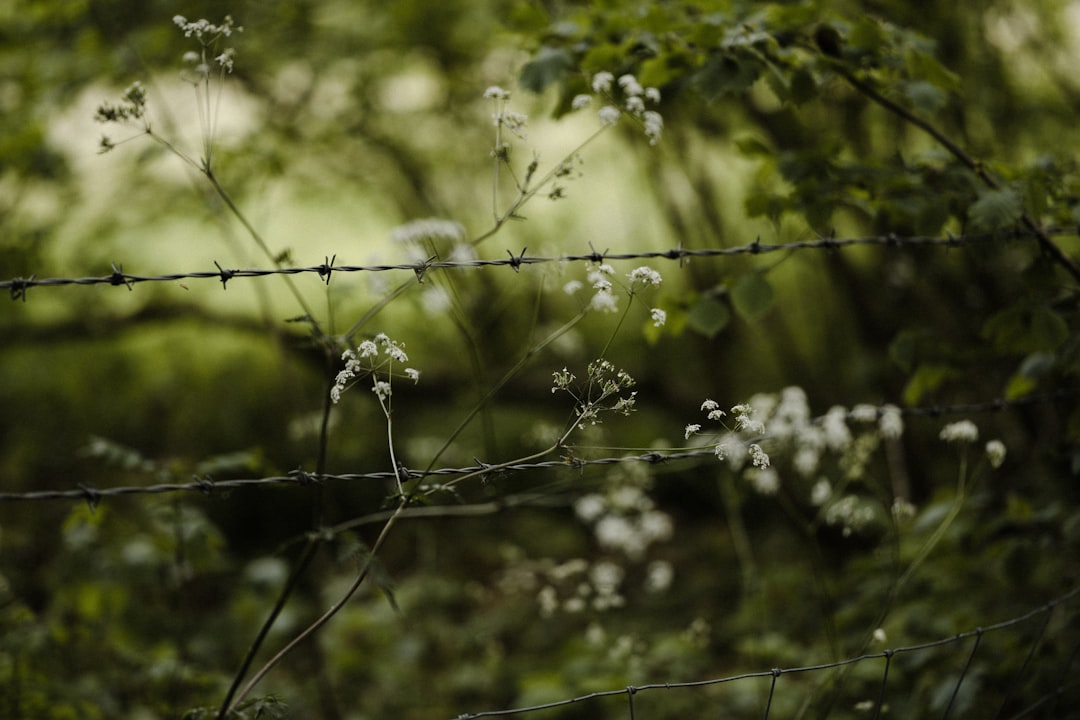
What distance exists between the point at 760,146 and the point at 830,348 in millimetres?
4812

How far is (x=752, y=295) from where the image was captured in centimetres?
214

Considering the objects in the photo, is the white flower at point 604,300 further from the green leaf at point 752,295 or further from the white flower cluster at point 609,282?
the green leaf at point 752,295

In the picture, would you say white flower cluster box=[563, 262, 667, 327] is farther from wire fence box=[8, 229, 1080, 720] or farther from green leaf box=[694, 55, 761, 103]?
green leaf box=[694, 55, 761, 103]

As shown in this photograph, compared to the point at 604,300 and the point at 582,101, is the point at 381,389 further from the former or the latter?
the point at 582,101

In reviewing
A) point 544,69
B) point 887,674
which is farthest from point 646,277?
point 887,674

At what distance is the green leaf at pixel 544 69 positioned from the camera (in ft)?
6.88

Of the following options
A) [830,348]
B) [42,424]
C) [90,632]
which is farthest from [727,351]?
[42,424]

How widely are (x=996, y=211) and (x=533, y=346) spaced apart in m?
1.82

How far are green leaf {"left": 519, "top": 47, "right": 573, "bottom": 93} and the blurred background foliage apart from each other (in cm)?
1

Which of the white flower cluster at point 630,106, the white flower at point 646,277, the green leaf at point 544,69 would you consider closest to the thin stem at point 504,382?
the white flower at point 646,277

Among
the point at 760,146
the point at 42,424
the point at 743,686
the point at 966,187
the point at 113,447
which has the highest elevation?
the point at 42,424

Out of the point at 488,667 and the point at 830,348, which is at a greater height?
the point at 830,348

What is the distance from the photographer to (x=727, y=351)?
18.8ft

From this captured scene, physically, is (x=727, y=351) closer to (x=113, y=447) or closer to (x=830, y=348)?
(x=830, y=348)
